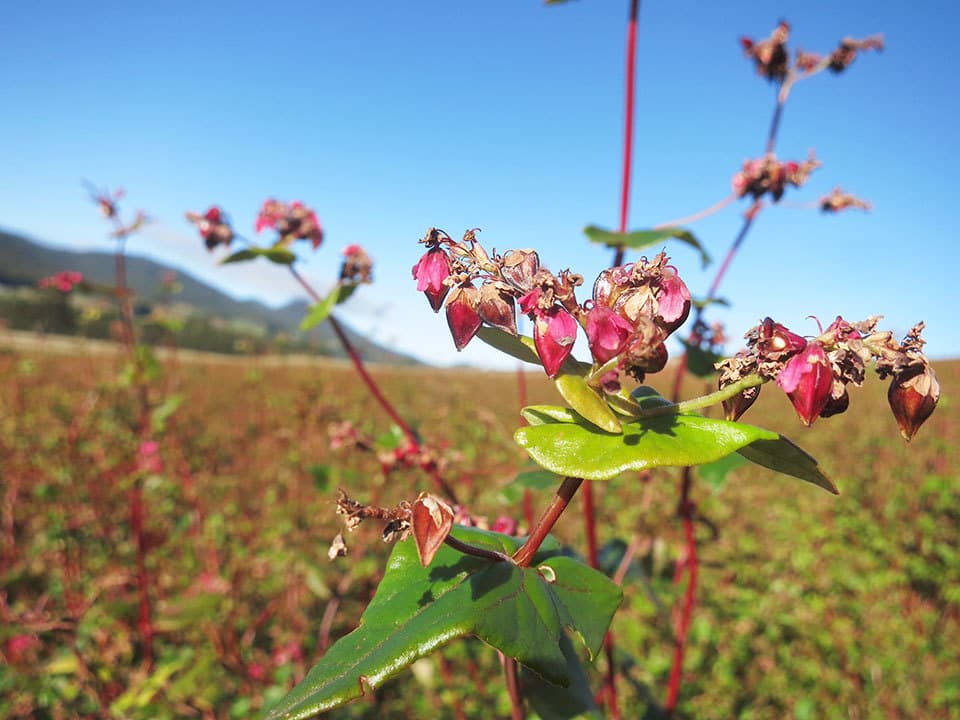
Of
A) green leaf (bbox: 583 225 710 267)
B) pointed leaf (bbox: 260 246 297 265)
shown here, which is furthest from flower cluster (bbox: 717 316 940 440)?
pointed leaf (bbox: 260 246 297 265)

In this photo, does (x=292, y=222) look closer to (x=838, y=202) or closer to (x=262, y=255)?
(x=262, y=255)

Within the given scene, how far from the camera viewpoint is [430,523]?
57cm

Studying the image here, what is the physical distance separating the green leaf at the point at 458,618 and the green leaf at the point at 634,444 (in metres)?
0.17

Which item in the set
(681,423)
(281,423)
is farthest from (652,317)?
(281,423)

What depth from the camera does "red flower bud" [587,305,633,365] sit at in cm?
59

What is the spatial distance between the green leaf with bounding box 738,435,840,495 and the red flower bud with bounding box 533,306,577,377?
26 cm

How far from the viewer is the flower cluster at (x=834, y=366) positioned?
0.62 m

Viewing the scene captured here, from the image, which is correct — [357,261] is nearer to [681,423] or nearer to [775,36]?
[681,423]

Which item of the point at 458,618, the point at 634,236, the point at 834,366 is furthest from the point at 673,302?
the point at 634,236

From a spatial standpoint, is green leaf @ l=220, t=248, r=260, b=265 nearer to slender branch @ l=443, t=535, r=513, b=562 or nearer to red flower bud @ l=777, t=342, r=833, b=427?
slender branch @ l=443, t=535, r=513, b=562

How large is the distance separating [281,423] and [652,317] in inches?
326

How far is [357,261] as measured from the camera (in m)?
1.58

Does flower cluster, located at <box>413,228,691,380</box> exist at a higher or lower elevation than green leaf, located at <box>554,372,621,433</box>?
higher

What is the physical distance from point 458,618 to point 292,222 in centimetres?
149
